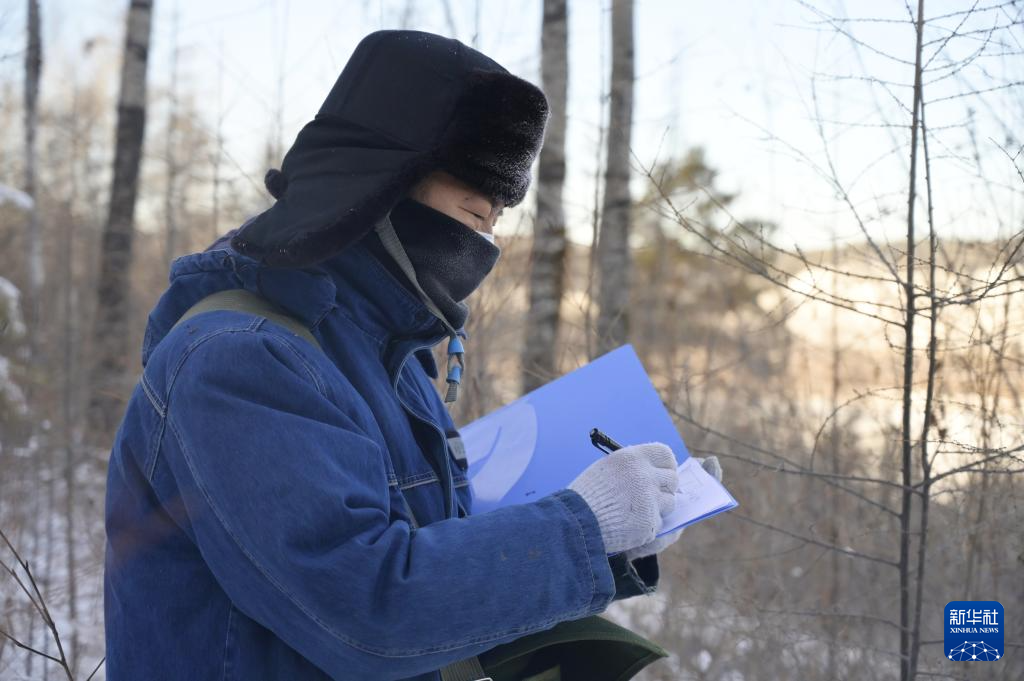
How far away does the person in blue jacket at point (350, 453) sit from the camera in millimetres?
1177

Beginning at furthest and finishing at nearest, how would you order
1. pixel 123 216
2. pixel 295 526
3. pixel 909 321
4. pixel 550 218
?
pixel 123 216, pixel 550 218, pixel 909 321, pixel 295 526

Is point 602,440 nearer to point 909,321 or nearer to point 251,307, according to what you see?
point 251,307

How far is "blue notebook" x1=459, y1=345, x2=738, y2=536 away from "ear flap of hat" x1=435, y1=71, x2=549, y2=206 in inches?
19.0

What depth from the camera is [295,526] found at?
1151mm

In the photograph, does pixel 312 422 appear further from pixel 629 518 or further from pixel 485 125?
pixel 485 125

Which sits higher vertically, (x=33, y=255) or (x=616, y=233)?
(x=33, y=255)

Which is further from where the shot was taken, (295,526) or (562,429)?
(562,429)

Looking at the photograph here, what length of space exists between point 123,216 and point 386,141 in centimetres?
765

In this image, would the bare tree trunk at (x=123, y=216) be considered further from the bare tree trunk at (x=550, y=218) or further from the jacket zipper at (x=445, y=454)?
the jacket zipper at (x=445, y=454)

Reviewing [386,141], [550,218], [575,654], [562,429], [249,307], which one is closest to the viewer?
[249,307]

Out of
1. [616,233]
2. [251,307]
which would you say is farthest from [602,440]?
[616,233]

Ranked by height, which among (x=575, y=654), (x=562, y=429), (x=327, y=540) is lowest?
(x=575, y=654)

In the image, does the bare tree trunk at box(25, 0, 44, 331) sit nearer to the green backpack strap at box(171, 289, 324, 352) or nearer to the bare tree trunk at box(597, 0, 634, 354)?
the bare tree trunk at box(597, 0, 634, 354)

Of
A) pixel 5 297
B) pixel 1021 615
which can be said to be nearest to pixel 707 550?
pixel 1021 615
